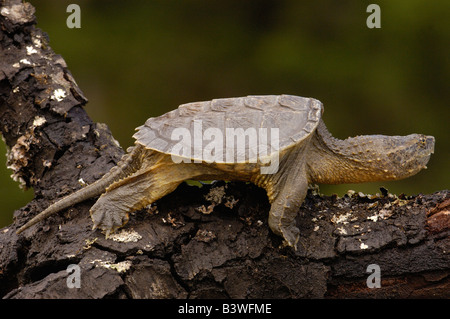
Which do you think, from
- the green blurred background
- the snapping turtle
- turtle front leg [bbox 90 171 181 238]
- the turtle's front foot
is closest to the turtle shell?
the snapping turtle

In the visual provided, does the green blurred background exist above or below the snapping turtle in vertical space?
above

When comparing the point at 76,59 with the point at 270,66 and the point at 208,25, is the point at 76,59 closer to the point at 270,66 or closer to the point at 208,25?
the point at 208,25

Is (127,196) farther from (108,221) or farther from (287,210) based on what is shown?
(287,210)

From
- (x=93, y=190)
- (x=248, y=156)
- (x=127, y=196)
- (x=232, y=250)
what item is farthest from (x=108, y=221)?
(x=248, y=156)

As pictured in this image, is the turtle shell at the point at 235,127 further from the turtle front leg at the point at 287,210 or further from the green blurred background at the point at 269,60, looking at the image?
the green blurred background at the point at 269,60

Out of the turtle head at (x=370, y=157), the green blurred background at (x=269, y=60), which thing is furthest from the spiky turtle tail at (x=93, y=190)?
the green blurred background at (x=269, y=60)

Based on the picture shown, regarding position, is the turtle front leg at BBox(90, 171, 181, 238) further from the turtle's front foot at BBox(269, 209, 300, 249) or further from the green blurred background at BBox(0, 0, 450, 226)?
the green blurred background at BBox(0, 0, 450, 226)

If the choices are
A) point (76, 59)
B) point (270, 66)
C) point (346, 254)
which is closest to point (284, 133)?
point (346, 254)
